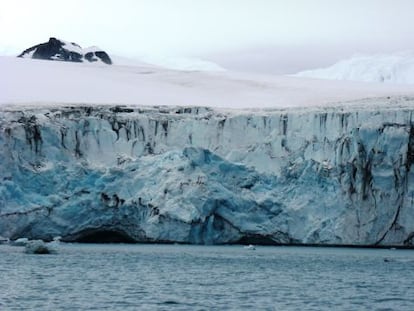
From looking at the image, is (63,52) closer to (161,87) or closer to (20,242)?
(161,87)

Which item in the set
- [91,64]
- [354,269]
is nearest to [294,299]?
[354,269]

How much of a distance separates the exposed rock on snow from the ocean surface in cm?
2903

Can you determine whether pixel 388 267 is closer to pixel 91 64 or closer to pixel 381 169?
pixel 381 169

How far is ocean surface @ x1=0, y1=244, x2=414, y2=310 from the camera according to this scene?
16.5 metres

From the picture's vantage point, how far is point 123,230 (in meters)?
31.6

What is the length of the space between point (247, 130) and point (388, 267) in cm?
1039

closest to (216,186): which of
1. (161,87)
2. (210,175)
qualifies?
(210,175)

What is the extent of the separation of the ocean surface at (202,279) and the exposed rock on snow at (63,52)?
29.0 metres

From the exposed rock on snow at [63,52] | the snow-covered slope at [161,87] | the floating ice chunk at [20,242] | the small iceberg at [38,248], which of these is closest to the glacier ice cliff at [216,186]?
the floating ice chunk at [20,242]

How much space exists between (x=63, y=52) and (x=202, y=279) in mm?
40188

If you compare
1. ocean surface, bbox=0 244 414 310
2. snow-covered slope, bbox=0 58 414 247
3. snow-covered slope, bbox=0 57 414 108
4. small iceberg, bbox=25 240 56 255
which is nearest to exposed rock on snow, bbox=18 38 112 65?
snow-covered slope, bbox=0 57 414 108

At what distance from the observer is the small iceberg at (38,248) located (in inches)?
1046

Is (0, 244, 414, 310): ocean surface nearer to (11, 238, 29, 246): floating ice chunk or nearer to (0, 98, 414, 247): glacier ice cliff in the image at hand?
(11, 238, 29, 246): floating ice chunk

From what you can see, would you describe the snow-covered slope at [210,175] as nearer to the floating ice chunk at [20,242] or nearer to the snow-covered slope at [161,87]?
the floating ice chunk at [20,242]
